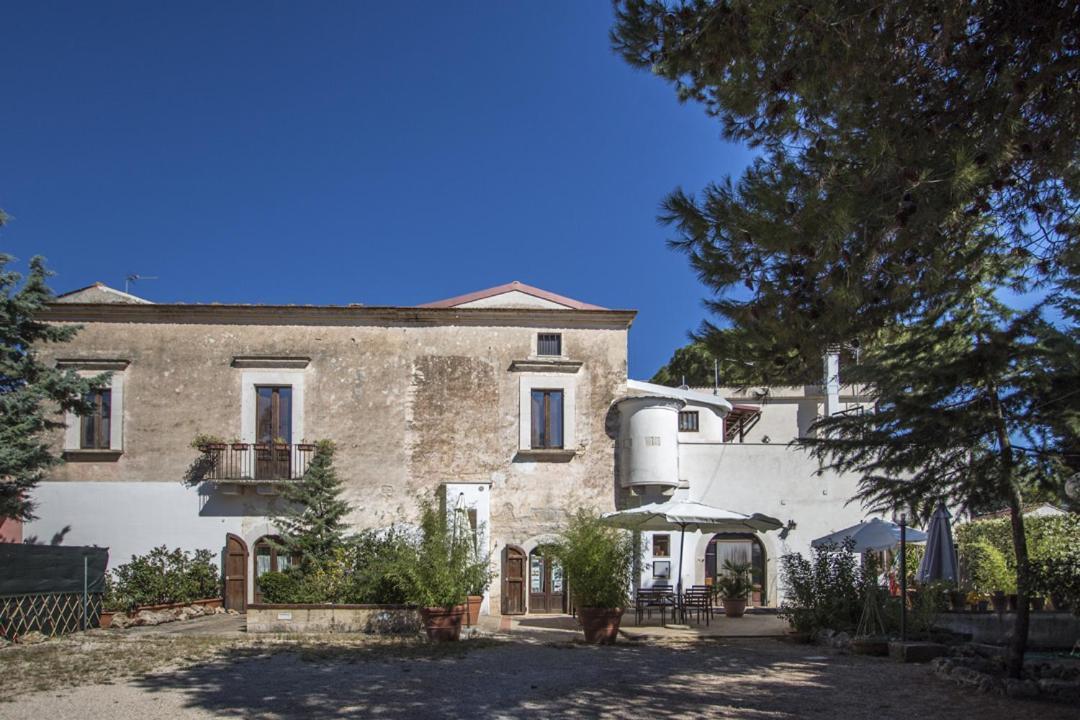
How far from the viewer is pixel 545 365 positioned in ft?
77.1

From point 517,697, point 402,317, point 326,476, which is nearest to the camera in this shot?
point 517,697

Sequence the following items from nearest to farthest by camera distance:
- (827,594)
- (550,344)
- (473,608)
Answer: (827,594), (473,608), (550,344)

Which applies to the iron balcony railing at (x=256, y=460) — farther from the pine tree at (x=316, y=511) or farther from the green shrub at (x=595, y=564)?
the green shrub at (x=595, y=564)

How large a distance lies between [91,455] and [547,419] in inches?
426

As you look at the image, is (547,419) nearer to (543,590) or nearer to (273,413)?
(543,590)

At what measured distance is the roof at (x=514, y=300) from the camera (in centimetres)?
2384

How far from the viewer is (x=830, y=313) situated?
25.8 feet

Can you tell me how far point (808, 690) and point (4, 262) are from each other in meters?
16.7

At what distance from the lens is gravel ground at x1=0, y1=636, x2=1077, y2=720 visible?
9375 mm

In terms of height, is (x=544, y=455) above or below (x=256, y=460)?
above

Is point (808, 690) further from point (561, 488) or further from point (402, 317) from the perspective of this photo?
point (402, 317)

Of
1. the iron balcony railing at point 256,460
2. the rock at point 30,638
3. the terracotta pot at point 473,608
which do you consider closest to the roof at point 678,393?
the terracotta pot at point 473,608

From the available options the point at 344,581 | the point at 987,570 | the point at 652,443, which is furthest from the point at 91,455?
the point at 987,570

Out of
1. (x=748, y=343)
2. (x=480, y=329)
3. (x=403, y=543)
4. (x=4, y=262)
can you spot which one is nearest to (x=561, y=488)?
(x=480, y=329)
